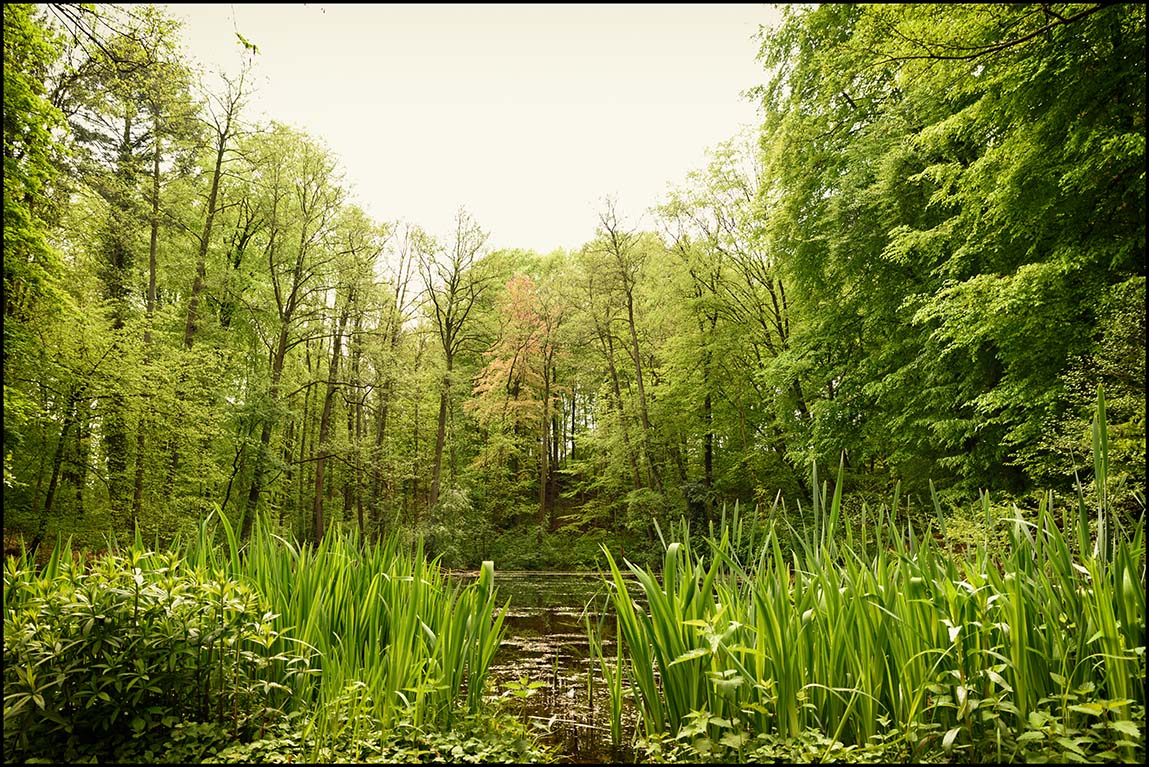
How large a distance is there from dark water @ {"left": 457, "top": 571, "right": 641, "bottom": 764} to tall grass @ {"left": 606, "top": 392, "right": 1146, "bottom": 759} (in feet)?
1.34

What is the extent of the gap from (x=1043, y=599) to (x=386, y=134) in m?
3.38

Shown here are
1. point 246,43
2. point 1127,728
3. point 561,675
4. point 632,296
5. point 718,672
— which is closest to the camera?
point 1127,728

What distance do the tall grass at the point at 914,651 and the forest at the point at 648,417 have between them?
0.02m

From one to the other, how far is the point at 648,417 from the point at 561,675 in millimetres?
12461

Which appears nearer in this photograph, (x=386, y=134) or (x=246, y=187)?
(x=386, y=134)

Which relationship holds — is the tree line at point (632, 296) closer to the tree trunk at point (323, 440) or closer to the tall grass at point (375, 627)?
the tree trunk at point (323, 440)

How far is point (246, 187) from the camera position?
1302cm

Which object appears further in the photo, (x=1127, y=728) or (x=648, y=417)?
(x=648, y=417)

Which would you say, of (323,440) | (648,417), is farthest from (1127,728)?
(648,417)

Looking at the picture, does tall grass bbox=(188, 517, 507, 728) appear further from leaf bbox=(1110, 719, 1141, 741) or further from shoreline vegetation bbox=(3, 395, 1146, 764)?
leaf bbox=(1110, 719, 1141, 741)

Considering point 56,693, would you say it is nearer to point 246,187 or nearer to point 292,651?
point 292,651

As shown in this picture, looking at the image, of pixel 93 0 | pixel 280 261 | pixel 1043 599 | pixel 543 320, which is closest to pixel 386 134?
pixel 93 0

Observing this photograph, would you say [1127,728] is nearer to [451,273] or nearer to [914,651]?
[914,651]

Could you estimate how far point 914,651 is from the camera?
6.47ft
